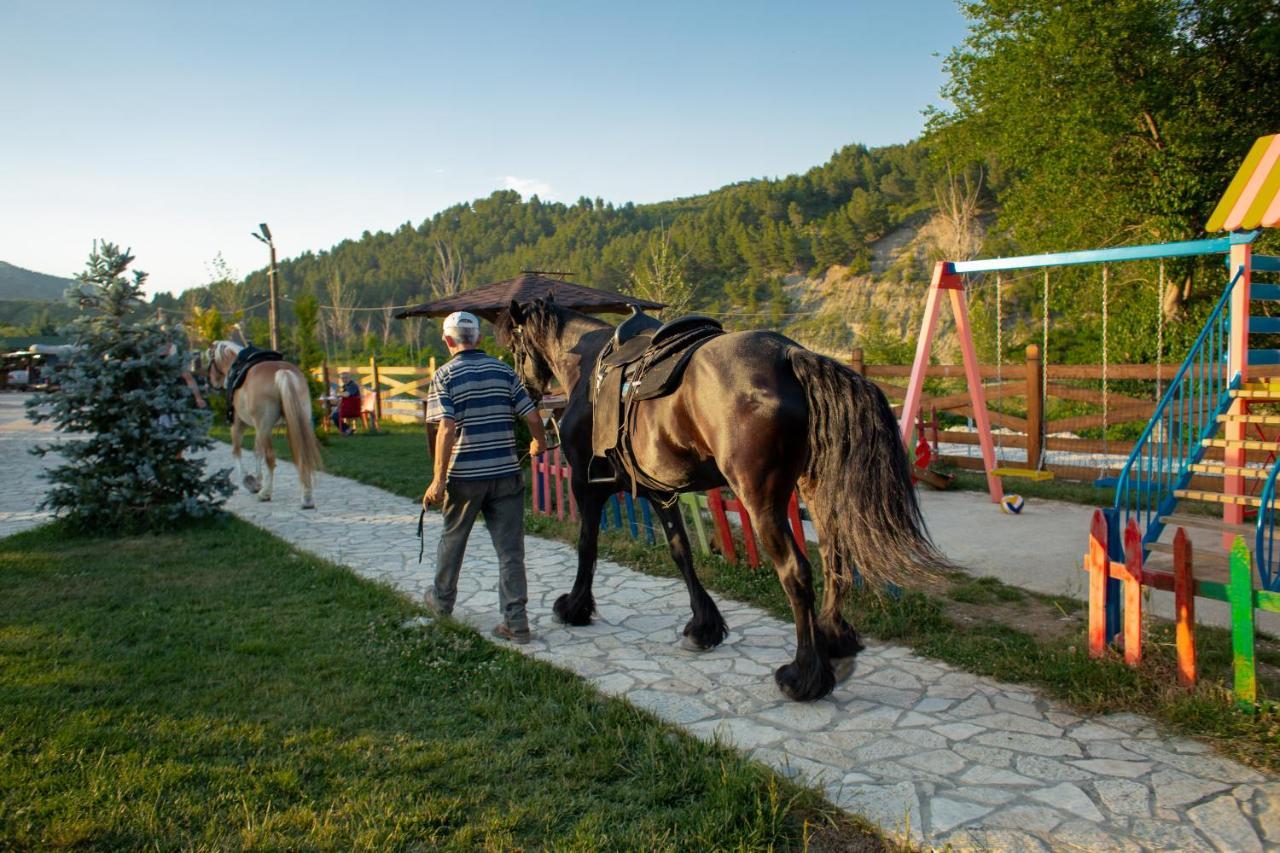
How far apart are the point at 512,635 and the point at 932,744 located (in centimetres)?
243

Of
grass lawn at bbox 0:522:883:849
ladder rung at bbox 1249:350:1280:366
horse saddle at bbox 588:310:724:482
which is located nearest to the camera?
grass lawn at bbox 0:522:883:849

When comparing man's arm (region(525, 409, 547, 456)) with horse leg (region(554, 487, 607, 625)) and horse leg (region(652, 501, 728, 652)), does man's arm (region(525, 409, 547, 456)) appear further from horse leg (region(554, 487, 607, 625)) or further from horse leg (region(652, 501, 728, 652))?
horse leg (region(652, 501, 728, 652))

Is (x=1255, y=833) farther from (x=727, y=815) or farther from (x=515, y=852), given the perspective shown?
(x=515, y=852)

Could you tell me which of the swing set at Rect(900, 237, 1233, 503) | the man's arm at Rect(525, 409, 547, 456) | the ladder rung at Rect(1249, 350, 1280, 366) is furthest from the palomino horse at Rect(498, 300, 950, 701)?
the ladder rung at Rect(1249, 350, 1280, 366)

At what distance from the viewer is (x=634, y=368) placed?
423cm

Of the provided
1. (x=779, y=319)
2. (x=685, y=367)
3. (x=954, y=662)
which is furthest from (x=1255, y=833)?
(x=779, y=319)

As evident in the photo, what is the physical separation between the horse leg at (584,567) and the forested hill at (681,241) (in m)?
48.6

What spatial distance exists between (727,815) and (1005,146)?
21.0m

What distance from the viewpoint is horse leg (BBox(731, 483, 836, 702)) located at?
364 cm

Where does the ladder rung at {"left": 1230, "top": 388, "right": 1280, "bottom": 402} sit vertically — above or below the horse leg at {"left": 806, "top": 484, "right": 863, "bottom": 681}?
above

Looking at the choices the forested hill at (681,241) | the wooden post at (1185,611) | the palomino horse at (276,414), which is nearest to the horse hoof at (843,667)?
the wooden post at (1185,611)

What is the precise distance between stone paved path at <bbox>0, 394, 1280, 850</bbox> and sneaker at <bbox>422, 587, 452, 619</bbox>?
21 cm

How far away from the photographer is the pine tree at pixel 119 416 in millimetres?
7449

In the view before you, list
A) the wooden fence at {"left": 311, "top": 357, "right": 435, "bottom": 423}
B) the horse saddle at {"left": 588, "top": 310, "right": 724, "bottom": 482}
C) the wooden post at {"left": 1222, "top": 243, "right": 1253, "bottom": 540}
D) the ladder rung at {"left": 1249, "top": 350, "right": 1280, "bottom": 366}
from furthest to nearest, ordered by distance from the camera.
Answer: the wooden fence at {"left": 311, "top": 357, "right": 435, "bottom": 423} → the ladder rung at {"left": 1249, "top": 350, "right": 1280, "bottom": 366} → the wooden post at {"left": 1222, "top": 243, "right": 1253, "bottom": 540} → the horse saddle at {"left": 588, "top": 310, "right": 724, "bottom": 482}
